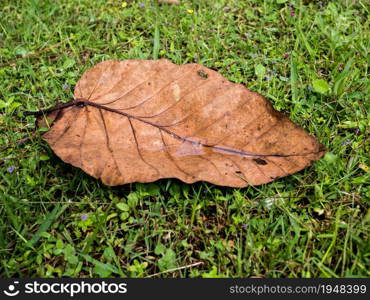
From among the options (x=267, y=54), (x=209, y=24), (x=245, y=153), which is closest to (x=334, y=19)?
(x=267, y=54)

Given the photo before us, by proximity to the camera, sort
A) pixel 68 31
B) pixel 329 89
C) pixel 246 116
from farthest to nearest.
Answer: pixel 68 31, pixel 329 89, pixel 246 116

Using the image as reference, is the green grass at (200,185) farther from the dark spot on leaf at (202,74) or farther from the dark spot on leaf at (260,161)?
the dark spot on leaf at (202,74)

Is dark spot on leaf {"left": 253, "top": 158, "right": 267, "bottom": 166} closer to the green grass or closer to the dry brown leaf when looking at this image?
the dry brown leaf

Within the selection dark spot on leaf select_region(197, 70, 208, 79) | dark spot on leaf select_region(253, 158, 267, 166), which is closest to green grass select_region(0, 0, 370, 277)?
dark spot on leaf select_region(253, 158, 267, 166)

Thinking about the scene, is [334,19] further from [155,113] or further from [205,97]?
[155,113]

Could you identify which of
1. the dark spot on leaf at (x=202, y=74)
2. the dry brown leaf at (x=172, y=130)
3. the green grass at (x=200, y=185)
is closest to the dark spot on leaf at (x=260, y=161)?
the dry brown leaf at (x=172, y=130)

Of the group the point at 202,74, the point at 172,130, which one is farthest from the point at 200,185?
the point at 202,74
